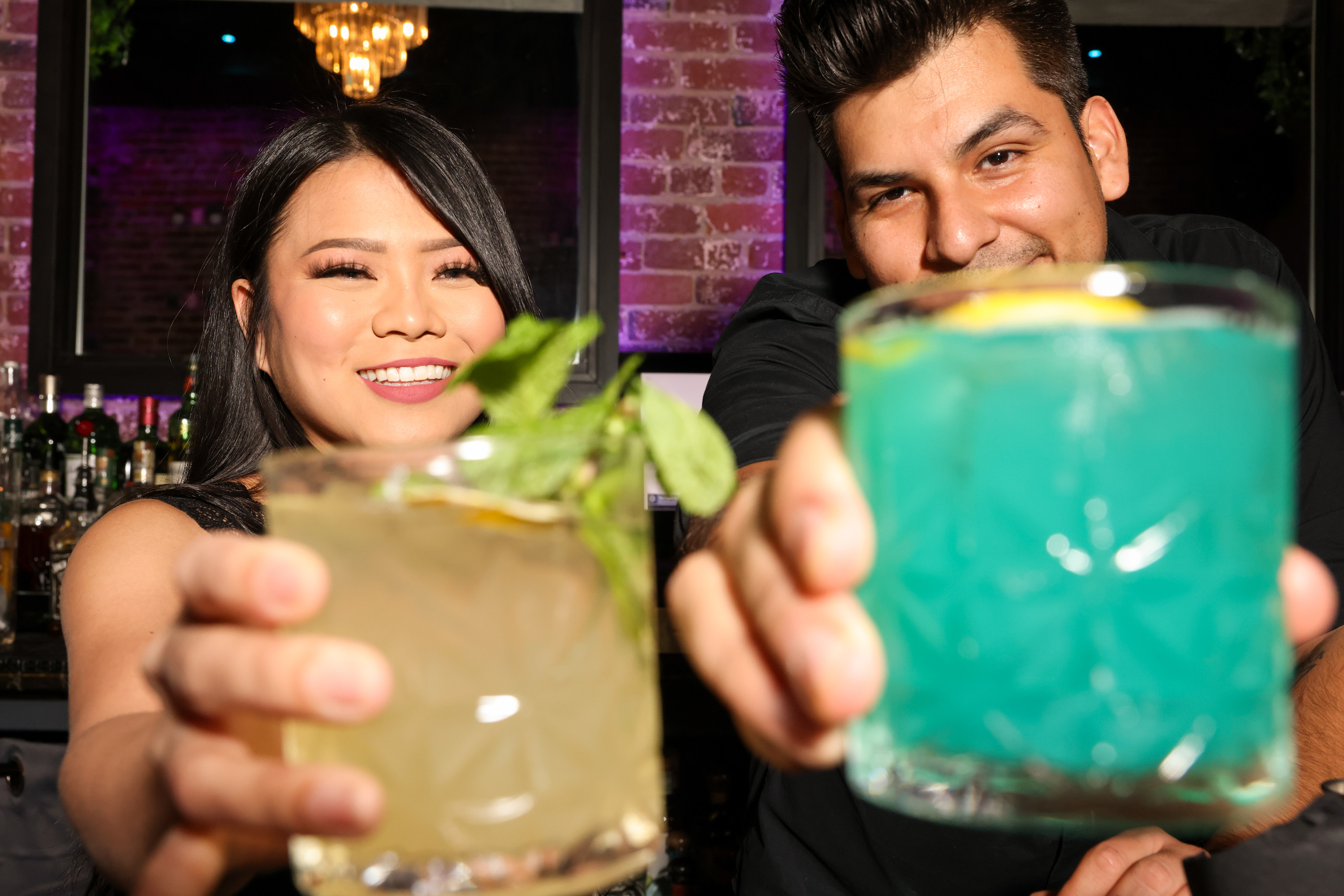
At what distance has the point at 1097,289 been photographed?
1.44 ft

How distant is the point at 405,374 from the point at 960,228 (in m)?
0.90

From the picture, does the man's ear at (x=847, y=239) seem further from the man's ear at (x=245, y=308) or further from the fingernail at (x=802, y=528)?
the fingernail at (x=802, y=528)

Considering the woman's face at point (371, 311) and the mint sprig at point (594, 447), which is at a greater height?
the woman's face at point (371, 311)

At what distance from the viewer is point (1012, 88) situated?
63.5 inches

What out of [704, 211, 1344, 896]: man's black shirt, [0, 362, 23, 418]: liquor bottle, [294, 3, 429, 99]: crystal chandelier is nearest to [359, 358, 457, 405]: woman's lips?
[704, 211, 1344, 896]: man's black shirt

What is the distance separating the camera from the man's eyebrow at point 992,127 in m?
1.56

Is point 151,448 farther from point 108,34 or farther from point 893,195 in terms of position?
point 893,195

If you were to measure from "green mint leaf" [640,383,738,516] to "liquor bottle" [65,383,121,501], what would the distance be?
8.45 feet

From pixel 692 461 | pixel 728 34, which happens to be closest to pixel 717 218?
pixel 728 34

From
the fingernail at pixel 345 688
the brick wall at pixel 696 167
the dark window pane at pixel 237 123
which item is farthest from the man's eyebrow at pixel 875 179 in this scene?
the dark window pane at pixel 237 123

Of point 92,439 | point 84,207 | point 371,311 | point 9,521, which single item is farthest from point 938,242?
point 84,207

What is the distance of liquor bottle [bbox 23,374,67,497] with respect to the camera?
8.79ft

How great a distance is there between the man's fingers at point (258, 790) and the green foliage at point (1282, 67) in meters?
4.15

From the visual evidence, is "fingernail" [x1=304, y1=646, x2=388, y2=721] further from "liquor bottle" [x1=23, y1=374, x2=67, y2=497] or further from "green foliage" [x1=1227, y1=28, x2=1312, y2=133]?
"green foliage" [x1=1227, y1=28, x2=1312, y2=133]
